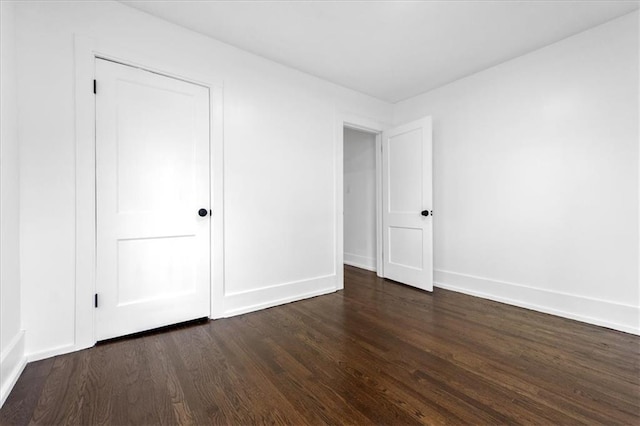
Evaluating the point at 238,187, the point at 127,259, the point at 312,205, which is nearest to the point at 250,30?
the point at 238,187

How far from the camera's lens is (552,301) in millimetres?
2709

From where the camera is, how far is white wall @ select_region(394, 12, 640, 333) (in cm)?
235

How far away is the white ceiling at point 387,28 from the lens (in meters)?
2.19

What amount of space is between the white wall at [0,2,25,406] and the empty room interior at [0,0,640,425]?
0.02 metres

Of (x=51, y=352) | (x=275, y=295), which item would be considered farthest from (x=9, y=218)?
(x=275, y=295)

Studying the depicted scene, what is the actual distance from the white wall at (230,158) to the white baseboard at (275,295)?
1 cm

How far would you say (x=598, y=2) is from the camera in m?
2.16

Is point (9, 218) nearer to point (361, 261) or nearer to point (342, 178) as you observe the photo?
point (342, 178)

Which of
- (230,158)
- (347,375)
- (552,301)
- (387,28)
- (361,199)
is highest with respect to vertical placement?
(387,28)

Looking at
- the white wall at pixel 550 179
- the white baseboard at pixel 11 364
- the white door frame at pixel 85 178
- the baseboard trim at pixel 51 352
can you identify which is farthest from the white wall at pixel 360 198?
the white baseboard at pixel 11 364

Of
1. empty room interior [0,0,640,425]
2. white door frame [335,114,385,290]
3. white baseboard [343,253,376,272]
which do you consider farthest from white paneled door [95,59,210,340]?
white baseboard [343,253,376,272]

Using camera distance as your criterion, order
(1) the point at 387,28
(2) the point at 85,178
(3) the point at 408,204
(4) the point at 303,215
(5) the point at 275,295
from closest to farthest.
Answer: (2) the point at 85,178
(1) the point at 387,28
(5) the point at 275,295
(4) the point at 303,215
(3) the point at 408,204

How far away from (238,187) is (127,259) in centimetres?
106

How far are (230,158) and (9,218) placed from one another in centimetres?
150
